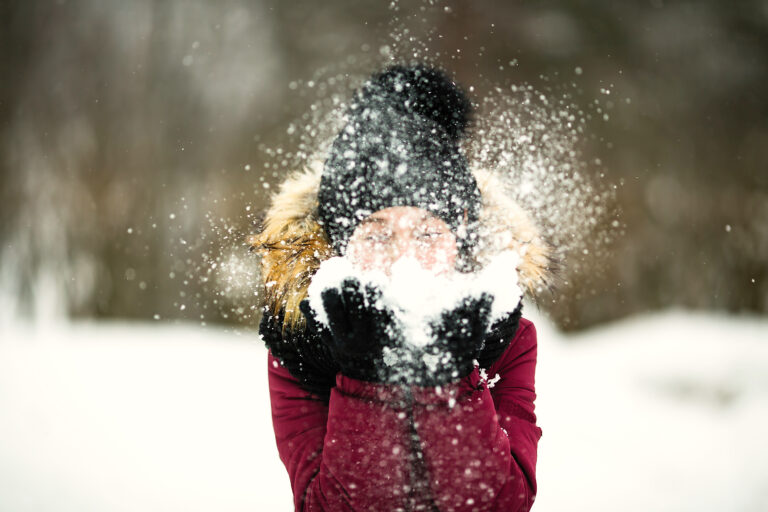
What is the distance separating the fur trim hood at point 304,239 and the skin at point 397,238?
0.04 m

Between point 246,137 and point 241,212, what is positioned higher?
point 246,137

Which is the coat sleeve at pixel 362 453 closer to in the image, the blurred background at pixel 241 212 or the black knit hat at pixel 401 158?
the black knit hat at pixel 401 158

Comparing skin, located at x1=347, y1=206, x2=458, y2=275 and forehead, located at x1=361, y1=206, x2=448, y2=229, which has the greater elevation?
forehead, located at x1=361, y1=206, x2=448, y2=229

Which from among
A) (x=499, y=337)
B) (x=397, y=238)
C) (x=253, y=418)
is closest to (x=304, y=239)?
(x=397, y=238)

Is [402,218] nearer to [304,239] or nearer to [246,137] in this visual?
[304,239]

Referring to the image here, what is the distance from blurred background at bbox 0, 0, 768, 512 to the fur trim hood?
177 mm

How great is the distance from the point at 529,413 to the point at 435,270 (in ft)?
0.48

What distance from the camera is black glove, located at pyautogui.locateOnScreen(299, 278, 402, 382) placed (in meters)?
0.35

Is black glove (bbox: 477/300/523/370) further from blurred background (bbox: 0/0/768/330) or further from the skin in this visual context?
blurred background (bbox: 0/0/768/330)

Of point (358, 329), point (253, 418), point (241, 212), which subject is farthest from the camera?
point (253, 418)

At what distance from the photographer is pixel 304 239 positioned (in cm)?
44

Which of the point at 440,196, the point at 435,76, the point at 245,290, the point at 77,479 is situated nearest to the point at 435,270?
the point at 440,196

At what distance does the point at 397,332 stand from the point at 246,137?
0.41m

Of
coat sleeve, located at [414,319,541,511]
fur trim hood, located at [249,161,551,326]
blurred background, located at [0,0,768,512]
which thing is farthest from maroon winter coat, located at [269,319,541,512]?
blurred background, located at [0,0,768,512]
